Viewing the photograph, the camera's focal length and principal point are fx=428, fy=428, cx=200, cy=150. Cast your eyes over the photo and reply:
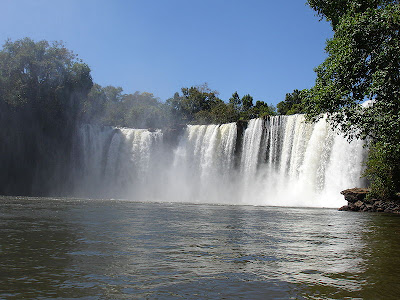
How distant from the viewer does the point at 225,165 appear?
41938mm

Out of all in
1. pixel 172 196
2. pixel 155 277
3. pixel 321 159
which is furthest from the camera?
pixel 172 196

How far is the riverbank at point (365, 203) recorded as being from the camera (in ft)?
74.5

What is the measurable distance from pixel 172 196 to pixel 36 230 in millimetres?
36302

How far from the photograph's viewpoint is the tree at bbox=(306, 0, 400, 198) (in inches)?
665

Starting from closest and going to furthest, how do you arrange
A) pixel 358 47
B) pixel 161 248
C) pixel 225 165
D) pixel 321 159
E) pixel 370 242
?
1. pixel 161 248
2. pixel 370 242
3. pixel 358 47
4. pixel 321 159
5. pixel 225 165

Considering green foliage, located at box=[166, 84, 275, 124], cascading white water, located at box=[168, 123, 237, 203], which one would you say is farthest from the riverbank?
green foliage, located at box=[166, 84, 275, 124]

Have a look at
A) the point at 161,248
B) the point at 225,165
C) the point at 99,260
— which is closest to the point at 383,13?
the point at 161,248

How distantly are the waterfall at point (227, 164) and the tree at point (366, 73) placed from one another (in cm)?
711

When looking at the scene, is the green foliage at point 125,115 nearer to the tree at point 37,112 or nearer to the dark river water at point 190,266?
the tree at point 37,112

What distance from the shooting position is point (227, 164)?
41.7 meters

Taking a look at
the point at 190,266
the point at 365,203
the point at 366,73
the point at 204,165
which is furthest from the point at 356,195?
the point at 204,165

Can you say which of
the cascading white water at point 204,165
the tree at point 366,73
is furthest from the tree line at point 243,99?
the cascading white water at point 204,165

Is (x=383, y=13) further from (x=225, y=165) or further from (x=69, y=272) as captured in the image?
(x=225, y=165)

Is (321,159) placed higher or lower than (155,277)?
higher
